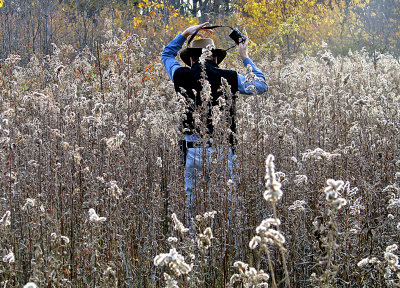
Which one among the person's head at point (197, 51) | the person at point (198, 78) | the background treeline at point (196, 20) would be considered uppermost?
the background treeline at point (196, 20)

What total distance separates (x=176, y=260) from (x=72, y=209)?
1.85 m

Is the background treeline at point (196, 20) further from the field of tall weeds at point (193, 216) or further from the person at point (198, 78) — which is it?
the field of tall weeds at point (193, 216)

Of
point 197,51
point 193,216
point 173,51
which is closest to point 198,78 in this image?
point 197,51

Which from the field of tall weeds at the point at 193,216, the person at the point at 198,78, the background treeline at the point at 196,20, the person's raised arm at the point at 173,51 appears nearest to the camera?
the field of tall weeds at the point at 193,216

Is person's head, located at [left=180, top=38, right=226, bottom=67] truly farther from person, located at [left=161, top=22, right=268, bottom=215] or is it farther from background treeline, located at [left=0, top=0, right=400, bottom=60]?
background treeline, located at [left=0, top=0, right=400, bottom=60]

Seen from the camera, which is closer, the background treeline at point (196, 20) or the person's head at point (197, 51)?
the person's head at point (197, 51)

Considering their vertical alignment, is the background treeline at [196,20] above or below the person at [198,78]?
above

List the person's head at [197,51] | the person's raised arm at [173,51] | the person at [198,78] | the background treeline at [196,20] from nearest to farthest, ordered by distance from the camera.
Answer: the person at [198,78]
the person's head at [197,51]
the person's raised arm at [173,51]
the background treeline at [196,20]

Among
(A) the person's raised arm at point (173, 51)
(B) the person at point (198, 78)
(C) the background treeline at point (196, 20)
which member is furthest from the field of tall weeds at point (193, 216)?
(C) the background treeline at point (196, 20)

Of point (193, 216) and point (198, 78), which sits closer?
point (193, 216)

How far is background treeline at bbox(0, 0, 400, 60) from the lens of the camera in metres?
11.2

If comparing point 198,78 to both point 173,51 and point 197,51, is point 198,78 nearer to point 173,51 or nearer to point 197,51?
point 197,51

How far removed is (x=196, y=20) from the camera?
1469 centimetres

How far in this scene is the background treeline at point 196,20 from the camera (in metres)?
11.2
